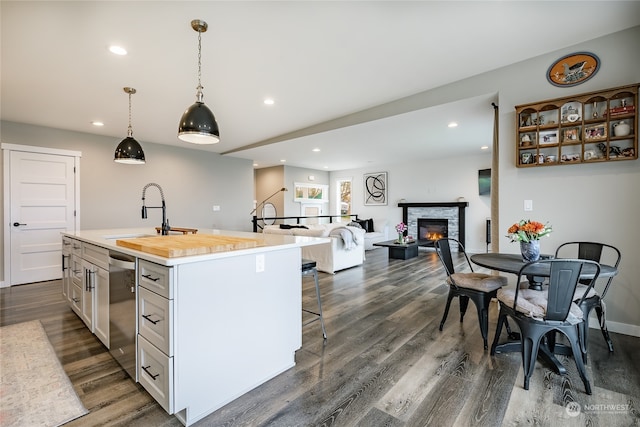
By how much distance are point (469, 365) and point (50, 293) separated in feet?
16.9

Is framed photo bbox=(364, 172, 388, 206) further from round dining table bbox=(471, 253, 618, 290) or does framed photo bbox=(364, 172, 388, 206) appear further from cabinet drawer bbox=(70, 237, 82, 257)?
cabinet drawer bbox=(70, 237, 82, 257)

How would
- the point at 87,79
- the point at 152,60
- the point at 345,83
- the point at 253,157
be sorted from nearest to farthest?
the point at 152,60 < the point at 87,79 < the point at 345,83 < the point at 253,157

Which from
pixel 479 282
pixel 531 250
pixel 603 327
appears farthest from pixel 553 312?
pixel 603 327

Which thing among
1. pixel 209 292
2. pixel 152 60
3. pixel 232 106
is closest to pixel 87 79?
pixel 152 60

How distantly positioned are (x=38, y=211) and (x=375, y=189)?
7.69 metres

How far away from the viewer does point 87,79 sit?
3.10 meters

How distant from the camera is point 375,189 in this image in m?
9.20

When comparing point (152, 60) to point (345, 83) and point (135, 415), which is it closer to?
point (345, 83)

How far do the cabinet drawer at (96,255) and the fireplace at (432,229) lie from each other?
22.8 feet

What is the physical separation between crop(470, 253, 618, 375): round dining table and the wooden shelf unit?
1.02 metres

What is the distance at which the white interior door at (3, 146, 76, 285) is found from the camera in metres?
4.52

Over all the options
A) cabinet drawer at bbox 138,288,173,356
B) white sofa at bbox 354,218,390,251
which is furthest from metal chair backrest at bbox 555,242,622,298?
white sofa at bbox 354,218,390,251

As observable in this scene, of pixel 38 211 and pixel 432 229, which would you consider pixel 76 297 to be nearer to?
pixel 38 211

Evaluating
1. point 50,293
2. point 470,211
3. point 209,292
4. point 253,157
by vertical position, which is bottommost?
point 50,293
